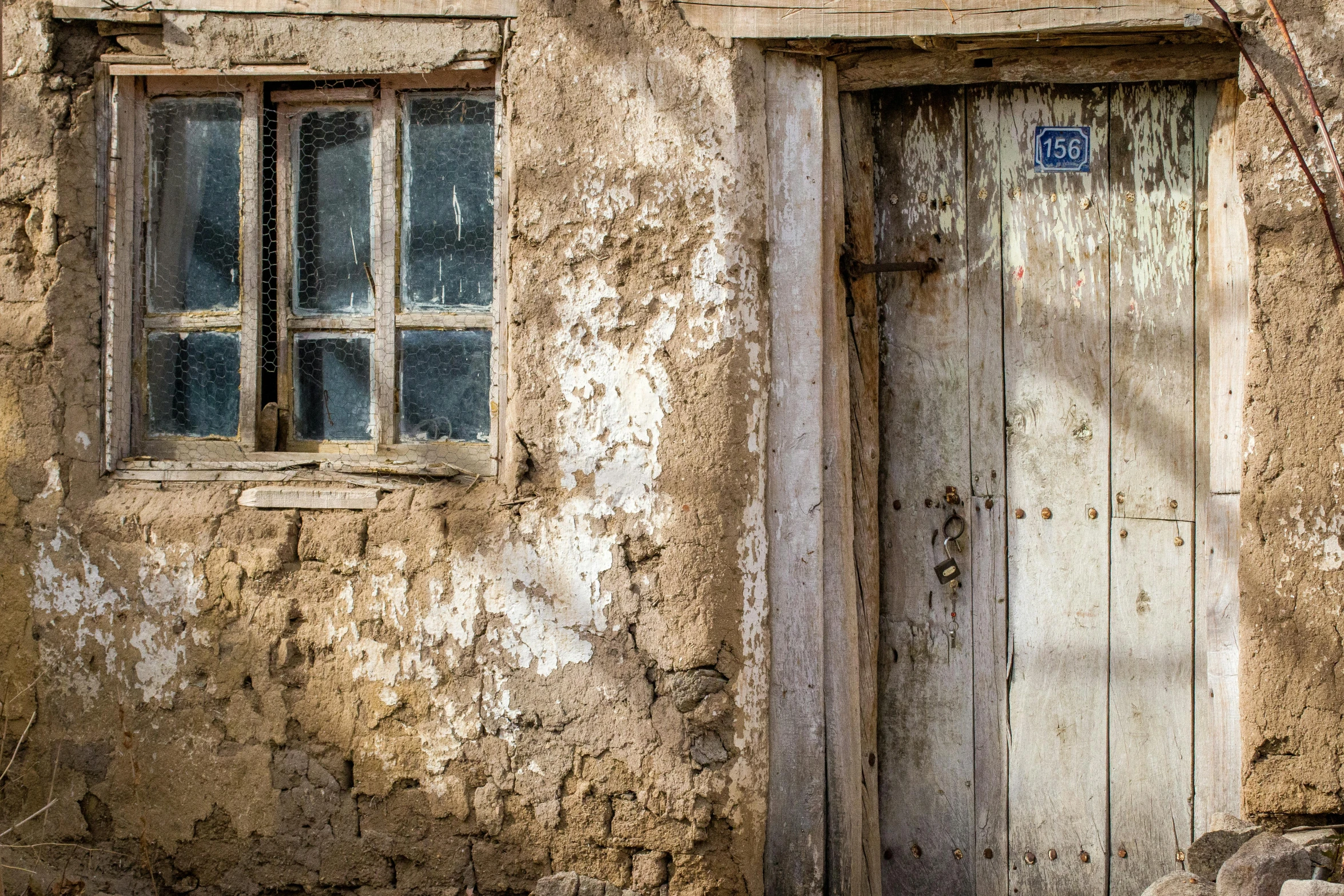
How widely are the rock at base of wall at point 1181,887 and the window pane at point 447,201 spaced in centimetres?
208

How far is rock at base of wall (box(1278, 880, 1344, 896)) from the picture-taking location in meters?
1.90

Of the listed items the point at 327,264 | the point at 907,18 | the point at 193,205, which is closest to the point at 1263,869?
the point at 907,18

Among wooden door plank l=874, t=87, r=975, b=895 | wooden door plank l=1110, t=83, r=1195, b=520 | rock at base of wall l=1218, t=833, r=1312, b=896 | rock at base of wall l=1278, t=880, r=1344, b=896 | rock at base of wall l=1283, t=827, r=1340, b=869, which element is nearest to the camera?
rock at base of wall l=1278, t=880, r=1344, b=896

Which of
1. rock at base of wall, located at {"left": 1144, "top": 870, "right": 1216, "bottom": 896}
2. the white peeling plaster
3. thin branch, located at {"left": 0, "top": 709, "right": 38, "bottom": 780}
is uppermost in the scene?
the white peeling plaster

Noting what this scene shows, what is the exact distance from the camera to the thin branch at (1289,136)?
2.20m

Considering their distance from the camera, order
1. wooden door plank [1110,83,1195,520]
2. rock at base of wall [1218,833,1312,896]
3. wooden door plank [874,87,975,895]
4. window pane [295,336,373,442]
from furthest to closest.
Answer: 1. window pane [295,336,373,442]
2. wooden door plank [874,87,975,895]
3. wooden door plank [1110,83,1195,520]
4. rock at base of wall [1218,833,1312,896]

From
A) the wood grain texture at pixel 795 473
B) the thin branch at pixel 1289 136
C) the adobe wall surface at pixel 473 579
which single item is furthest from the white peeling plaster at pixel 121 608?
the thin branch at pixel 1289 136

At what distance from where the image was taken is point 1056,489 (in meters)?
2.57

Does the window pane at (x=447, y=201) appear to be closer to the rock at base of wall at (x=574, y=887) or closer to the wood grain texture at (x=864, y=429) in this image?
the wood grain texture at (x=864, y=429)

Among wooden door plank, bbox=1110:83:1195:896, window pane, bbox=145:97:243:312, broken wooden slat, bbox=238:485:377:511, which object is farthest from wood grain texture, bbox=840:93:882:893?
window pane, bbox=145:97:243:312

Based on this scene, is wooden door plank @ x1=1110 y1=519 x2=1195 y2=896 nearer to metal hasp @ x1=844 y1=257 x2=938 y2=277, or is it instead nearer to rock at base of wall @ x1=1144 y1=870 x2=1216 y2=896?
rock at base of wall @ x1=1144 y1=870 x2=1216 y2=896

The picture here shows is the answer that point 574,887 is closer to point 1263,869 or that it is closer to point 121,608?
point 121,608

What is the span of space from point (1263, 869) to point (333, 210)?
8.70ft

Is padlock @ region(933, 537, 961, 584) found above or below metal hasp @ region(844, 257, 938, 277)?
below
